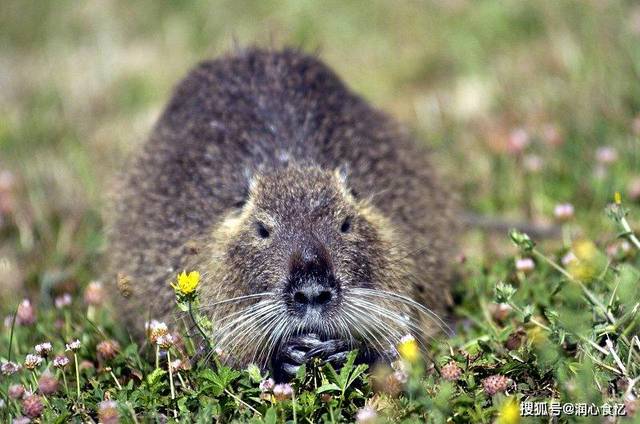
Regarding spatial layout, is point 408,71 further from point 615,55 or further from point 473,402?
point 473,402

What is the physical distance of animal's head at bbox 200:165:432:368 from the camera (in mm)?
3170

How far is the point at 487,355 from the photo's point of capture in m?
3.32

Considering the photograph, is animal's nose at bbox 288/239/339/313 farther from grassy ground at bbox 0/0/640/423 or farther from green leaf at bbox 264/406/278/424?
green leaf at bbox 264/406/278/424

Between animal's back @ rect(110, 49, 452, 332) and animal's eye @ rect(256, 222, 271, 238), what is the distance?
316 mm

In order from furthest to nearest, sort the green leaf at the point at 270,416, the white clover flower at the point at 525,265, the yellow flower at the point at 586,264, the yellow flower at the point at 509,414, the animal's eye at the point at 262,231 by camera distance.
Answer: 1. the white clover flower at the point at 525,265
2. the animal's eye at the point at 262,231
3. the yellow flower at the point at 586,264
4. the green leaf at the point at 270,416
5. the yellow flower at the point at 509,414

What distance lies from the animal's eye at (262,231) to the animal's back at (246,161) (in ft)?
1.04

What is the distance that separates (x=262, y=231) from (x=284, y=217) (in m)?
0.11

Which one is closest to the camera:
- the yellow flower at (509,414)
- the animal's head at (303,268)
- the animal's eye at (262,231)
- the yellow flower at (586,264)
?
the yellow flower at (509,414)

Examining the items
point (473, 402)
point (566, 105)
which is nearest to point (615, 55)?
point (566, 105)

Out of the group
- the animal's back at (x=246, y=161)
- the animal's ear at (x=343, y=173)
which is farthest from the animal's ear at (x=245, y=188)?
the animal's ear at (x=343, y=173)

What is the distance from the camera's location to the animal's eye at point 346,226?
11.5 ft

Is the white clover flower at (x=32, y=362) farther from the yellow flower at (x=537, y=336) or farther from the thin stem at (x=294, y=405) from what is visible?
the yellow flower at (x=537, y=336)

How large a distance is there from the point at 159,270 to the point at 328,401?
4.70ft

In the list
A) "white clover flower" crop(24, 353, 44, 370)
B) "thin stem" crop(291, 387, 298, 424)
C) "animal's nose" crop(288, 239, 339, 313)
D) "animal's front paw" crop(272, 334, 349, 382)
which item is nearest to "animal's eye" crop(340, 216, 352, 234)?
"animal's nose" crop(288, 239, 339, 313)
